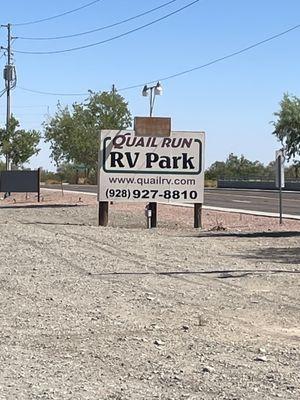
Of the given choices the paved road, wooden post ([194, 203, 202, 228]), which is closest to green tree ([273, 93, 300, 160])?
the paved road

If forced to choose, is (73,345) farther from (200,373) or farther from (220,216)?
(220,216)

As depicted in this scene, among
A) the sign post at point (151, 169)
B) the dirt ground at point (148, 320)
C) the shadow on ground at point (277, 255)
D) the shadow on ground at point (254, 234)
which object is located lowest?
the dirt ground at point (148, 320)

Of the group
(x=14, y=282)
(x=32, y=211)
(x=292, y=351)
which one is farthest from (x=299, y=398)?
(x=32, y=211)

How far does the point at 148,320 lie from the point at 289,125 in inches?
2967

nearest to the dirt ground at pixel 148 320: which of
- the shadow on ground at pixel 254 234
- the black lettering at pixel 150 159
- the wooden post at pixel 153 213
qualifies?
the shadow on ground at pixel 254 234

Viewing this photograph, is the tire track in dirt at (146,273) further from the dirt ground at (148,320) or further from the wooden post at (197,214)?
the wooden post at (197,214)

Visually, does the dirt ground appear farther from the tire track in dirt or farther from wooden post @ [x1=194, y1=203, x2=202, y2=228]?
wooden post @ [x1=194, y1=203, x2=202, y2=228]

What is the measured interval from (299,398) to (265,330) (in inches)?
92.6

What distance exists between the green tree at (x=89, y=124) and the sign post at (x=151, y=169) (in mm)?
23459

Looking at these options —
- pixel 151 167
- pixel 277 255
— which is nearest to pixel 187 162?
pixel 151 167

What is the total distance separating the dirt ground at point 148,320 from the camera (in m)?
6.07

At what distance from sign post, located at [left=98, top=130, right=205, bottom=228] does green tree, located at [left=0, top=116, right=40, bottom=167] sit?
91.4 feet

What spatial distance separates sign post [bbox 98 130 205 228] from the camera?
22469mm

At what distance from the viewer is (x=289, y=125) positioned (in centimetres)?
8169
